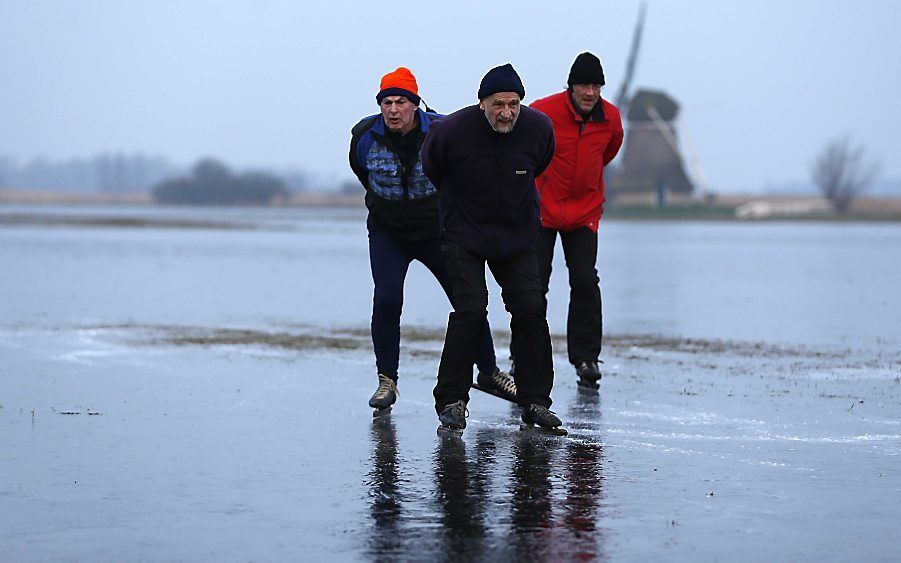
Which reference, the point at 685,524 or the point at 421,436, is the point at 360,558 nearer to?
the point at 685,524

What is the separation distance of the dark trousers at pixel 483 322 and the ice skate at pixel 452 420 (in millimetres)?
69

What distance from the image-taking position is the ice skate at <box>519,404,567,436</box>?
750 centimetres

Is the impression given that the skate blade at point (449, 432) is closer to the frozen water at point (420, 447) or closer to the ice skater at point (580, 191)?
the frozen water at point (420, 447)

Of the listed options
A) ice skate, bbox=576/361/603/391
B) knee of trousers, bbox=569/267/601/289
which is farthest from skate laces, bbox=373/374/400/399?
knee of trousers, bbox=569/267/601/289

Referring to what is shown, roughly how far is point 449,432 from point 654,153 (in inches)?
4157

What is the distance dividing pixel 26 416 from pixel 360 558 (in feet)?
12.2

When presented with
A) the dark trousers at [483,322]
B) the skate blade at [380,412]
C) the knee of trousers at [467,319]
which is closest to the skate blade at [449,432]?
the dark trousers at [483,322]

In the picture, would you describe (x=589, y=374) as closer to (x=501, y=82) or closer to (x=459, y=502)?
(x=501, y=82)

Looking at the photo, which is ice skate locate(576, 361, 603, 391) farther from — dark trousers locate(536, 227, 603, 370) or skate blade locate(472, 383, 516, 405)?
skate blade locate(472, 383, 516, 405)

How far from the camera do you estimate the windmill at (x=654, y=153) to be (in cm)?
11075

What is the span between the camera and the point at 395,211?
8.37 meters

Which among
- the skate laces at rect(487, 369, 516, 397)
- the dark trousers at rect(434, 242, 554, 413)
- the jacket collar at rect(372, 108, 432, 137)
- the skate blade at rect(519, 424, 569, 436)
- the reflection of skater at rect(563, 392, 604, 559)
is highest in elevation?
the jacket collar at rect(372, 108, 432, 137)

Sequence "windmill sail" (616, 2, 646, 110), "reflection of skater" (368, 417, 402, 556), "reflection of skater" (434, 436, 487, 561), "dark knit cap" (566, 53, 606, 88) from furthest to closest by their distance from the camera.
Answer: "windmill sail" (616, 2, 646, 110)
"dark knit cap" (566, 53, 606, 88)
"reflection of skater" (368, 417, 402, 556)
"reflection of skater" (434, 436, 487, 561)

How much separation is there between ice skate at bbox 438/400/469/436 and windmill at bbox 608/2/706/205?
341ft
